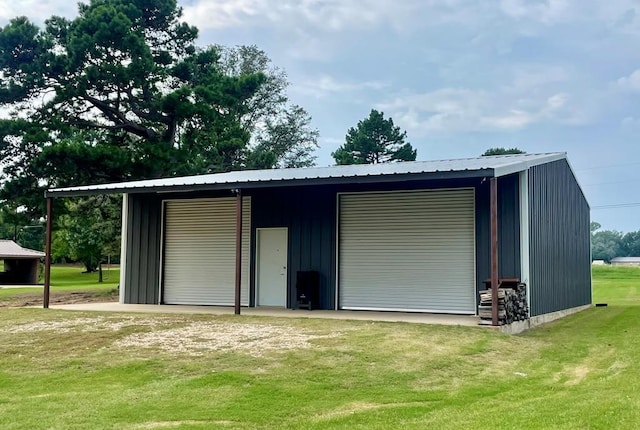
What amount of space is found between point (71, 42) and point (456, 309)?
1457 cm

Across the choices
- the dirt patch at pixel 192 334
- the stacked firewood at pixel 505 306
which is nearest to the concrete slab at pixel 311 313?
the stacked firewood at pixel 505 306

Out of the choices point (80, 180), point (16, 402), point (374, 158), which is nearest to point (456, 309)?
point (16, 402)

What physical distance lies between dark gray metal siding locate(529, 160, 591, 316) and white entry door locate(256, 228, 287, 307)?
478 centimetres

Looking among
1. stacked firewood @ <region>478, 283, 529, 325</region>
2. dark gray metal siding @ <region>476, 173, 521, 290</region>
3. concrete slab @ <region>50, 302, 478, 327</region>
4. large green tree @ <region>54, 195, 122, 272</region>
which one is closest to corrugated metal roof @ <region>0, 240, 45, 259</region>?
large green tree @ <region>54, 195, 122, 272</region>

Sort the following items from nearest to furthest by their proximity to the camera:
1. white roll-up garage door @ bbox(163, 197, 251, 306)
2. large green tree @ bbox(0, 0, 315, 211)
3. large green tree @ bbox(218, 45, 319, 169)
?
1. white roll-up garage door @ bbox(163, 197, 251, 306)
2. large green tree @ bbox(0, 0, 315, 211)
3. large green tree @ bbox(218, 45, 319, 169)

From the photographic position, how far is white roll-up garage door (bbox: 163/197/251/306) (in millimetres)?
13375

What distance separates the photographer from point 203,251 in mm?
13734

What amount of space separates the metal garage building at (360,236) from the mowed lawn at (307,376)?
6.54ft

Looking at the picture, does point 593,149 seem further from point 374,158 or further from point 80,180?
point 80,180

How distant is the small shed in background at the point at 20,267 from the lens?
32031 millimetres

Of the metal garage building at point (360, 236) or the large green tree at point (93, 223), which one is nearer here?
the metal garage building at point (360, 236)

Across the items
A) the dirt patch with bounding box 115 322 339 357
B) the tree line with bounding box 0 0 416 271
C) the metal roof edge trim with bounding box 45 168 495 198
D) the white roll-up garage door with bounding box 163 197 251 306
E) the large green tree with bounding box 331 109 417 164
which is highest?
the large green tree with bounding box 331 109 417 164

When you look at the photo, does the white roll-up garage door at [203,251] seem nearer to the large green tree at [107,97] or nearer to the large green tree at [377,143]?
the large green tree at [107,97]

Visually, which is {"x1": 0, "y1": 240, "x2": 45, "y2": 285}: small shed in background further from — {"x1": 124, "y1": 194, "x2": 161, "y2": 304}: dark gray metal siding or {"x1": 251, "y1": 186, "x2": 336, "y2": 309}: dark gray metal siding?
{"x1": 251, "y1": 186, "x2": 336, "y2": 309}: dark gray metal siding
